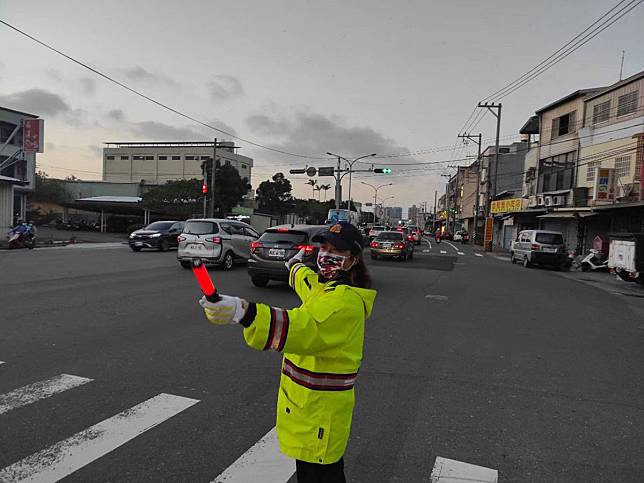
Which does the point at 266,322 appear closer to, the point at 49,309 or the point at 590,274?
the point at 49,309

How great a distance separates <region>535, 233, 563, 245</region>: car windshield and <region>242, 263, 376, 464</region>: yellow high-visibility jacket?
22929mm

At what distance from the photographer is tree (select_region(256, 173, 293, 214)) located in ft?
237

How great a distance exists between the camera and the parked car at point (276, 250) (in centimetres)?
1120

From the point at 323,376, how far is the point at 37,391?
3.77m

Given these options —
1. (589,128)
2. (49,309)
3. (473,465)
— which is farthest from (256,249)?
(589,128)

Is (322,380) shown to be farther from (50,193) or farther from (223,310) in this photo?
(50,193)

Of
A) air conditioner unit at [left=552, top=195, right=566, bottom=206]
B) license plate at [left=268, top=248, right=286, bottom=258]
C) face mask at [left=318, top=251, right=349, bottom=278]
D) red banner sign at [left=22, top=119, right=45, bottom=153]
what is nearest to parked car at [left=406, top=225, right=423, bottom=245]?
air conditioner unit at [left=552, top=195, right=566, bottom=206]

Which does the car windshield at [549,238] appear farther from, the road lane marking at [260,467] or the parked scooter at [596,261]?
the road lane marking at [260,467]

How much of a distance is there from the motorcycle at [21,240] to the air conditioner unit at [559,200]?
31.4m

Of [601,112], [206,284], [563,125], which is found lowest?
[206,284]

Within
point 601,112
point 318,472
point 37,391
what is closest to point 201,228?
point 37,391

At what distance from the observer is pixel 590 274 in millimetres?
21656

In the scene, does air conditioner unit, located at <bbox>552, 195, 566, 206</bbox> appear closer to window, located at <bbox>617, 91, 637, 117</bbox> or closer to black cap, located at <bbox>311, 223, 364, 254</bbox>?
window, located at <bbox>617, 91, 637, 117</bbox>

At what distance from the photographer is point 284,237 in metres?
11.5
